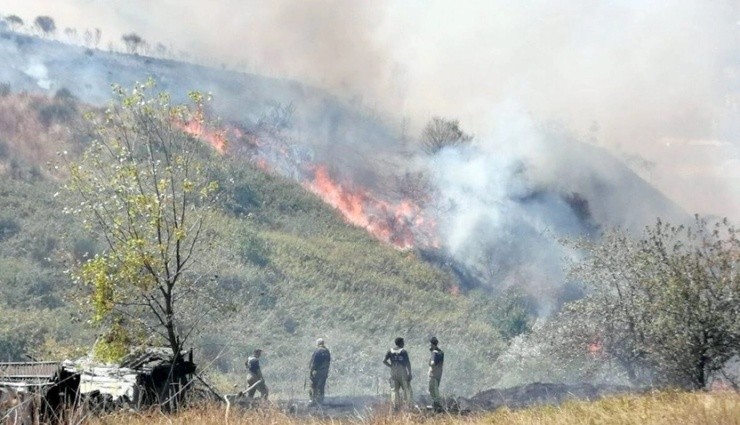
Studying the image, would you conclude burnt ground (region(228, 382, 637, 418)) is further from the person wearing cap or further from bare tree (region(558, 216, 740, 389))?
bare tree (region(558, 216, 740, 389))

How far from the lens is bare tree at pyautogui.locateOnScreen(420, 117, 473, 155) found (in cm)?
6831

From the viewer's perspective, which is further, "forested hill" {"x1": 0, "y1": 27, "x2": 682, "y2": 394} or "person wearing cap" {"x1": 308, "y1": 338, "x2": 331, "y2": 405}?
"forested hill" {"x1": 0, "y1": 27, "x2": 682, "y2": 394}

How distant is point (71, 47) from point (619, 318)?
80190 mm

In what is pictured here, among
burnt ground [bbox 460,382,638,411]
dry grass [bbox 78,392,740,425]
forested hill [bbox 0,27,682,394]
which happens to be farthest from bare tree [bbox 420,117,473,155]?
dry grass [bbox 78,392,740,425]

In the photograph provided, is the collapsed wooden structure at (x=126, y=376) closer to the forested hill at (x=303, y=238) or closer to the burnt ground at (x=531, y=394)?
the forested hill at (x=303, y=238)

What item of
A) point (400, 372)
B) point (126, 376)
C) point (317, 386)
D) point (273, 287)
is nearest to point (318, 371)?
point (317, 386)

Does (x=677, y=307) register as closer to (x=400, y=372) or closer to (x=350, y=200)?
(x=400, y=372)

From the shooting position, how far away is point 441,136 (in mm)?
70062

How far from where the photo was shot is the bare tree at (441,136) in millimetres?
68312

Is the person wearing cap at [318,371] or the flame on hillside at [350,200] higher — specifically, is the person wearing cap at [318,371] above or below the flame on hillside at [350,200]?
below

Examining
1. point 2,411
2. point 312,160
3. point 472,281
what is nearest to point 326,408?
point 2,411

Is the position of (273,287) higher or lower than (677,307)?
higher

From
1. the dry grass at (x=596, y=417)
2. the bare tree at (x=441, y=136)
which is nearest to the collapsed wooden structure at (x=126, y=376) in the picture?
the dry grass at (x=596, y=417)

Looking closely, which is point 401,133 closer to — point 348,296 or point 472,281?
point 472,281
